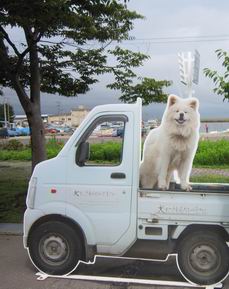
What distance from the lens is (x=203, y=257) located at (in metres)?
6.39

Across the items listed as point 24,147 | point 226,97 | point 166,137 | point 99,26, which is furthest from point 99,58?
point 24,147

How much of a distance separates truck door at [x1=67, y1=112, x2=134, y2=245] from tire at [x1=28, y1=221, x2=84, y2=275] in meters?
0.33

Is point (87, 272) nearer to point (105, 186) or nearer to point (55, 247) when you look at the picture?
point (55, 247)

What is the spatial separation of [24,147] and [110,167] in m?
27.8

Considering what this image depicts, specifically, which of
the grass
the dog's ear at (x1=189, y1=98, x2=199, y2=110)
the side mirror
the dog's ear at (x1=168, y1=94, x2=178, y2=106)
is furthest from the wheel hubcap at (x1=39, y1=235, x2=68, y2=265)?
the grass

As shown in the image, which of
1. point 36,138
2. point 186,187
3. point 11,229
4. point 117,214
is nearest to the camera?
point 117,214

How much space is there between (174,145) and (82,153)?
1247 mm

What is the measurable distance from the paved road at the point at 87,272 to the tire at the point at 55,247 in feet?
0.60

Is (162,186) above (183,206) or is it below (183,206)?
above

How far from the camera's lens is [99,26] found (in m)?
12.3

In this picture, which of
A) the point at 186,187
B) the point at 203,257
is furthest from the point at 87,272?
the point at 186,187

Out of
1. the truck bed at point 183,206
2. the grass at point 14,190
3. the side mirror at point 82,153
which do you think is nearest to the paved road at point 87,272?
the truck bed at point 183,206

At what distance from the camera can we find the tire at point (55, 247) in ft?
21.8

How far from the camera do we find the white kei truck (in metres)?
6.36
